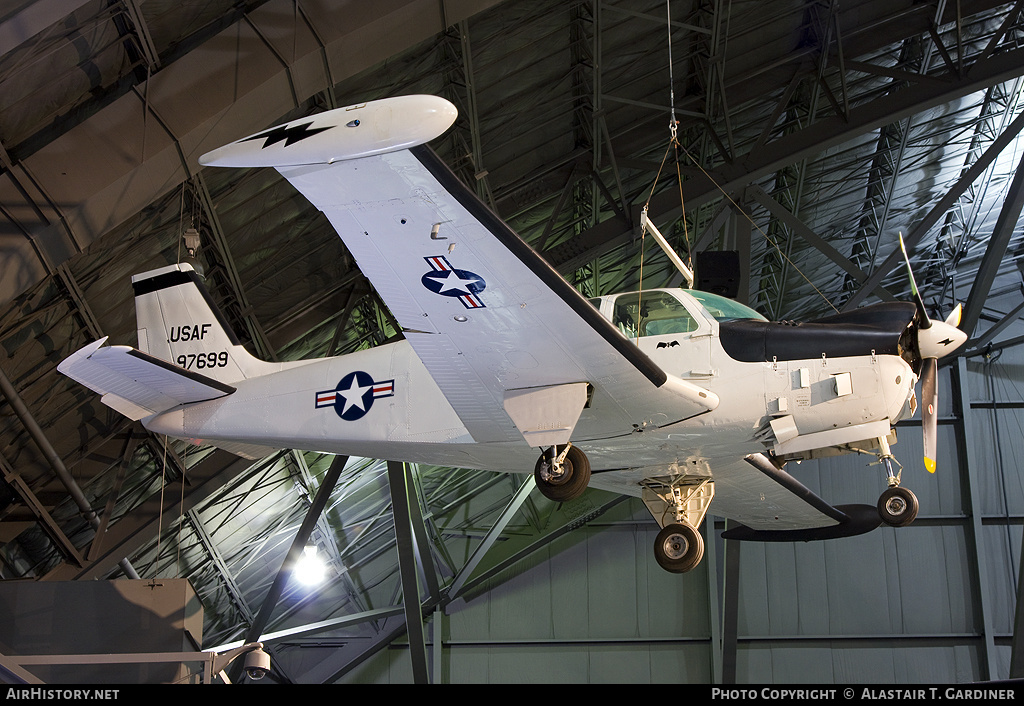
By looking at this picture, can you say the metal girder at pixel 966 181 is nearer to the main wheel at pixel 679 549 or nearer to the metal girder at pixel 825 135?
the metal girder at pixel 825 135

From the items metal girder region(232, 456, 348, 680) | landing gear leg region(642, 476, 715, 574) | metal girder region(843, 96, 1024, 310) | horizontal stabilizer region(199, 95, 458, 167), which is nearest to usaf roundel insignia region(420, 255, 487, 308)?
horizontal stabilizer region(199, 95, 458, 167)

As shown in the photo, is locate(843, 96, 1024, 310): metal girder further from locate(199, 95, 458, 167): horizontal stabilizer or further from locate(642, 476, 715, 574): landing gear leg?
locate(199, 95, 458, 167): horizontal stabilizer

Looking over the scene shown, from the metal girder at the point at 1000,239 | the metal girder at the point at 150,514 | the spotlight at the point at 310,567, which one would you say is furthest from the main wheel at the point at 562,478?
the spotlight at the point at 310,567

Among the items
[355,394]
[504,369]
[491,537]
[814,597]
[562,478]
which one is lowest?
[562,478]

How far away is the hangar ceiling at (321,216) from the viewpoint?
10734mm

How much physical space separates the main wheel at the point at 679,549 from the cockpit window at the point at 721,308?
2.27m

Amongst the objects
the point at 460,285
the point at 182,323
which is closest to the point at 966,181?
the point at 460,285

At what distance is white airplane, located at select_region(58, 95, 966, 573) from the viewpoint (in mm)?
6605

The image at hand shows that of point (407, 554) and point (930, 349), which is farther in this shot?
point (407, 554)

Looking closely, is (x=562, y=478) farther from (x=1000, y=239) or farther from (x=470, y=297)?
(x=1000, y=239)

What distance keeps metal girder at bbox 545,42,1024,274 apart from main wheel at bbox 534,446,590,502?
846 centimetres

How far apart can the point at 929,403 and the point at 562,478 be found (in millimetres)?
3722

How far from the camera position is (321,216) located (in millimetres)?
14977

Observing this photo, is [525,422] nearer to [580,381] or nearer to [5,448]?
[580,381]
